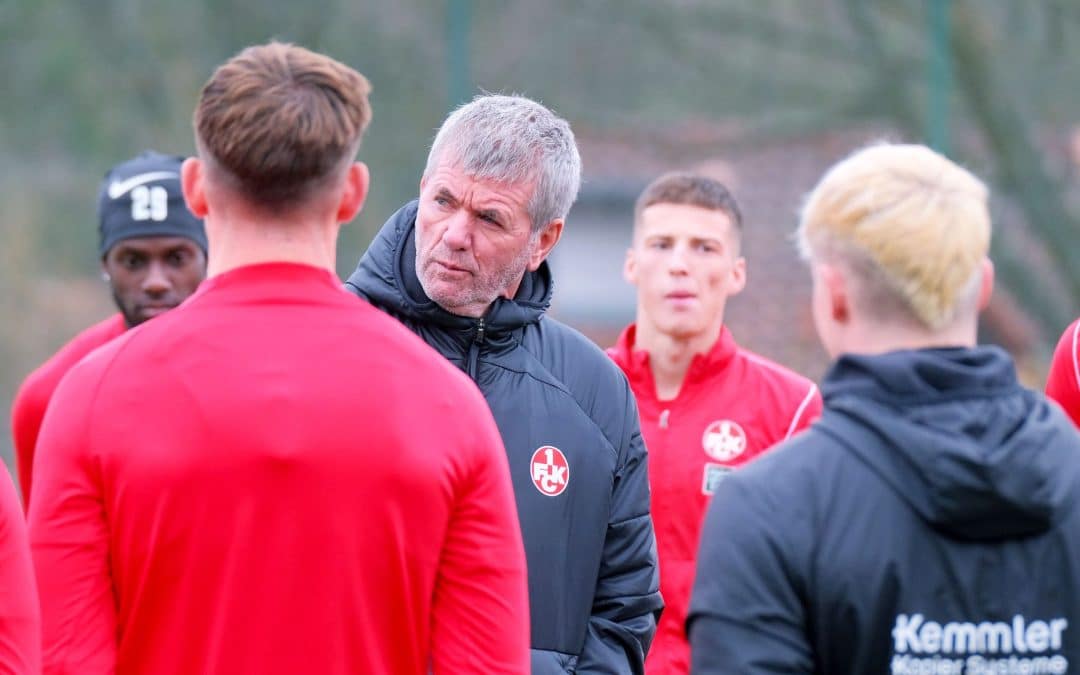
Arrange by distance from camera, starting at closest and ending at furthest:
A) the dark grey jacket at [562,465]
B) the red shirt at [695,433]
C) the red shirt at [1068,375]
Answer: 1. the dark grey jacket at [562,465]
2. the red shirt at [1068,375]
3. the red shirt at [695,433]

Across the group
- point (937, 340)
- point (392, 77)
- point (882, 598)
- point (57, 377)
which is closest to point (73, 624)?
point (882, 598)

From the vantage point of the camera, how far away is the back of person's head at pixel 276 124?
2.29 m

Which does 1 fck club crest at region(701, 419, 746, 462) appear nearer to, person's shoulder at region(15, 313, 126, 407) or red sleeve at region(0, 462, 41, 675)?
person's shoulder at region(15, 313, 126, 407)

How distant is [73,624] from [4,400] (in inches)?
314

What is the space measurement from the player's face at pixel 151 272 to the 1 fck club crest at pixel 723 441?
179cm

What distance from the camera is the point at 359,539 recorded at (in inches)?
90.7

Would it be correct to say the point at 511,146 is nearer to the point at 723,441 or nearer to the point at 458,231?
the point at 458,231

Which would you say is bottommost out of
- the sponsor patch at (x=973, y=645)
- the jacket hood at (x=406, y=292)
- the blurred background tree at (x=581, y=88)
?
the sponsor patch at (x=973, y=645)

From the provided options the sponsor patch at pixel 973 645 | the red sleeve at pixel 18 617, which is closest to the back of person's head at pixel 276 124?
the red sleeve at pixel 18 617

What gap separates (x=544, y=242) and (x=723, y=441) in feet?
4.51

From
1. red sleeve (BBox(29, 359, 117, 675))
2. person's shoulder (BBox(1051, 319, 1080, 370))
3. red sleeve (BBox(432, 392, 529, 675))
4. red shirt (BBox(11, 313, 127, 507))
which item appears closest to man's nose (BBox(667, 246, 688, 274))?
person's shoulder (BBox(1051, 319, 1080, 370))

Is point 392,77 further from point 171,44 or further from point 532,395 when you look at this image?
point 532,395

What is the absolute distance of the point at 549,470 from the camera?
3.33 meters

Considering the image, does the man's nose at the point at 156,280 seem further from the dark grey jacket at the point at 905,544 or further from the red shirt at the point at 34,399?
the dark grey jacket at the point at 905,544
